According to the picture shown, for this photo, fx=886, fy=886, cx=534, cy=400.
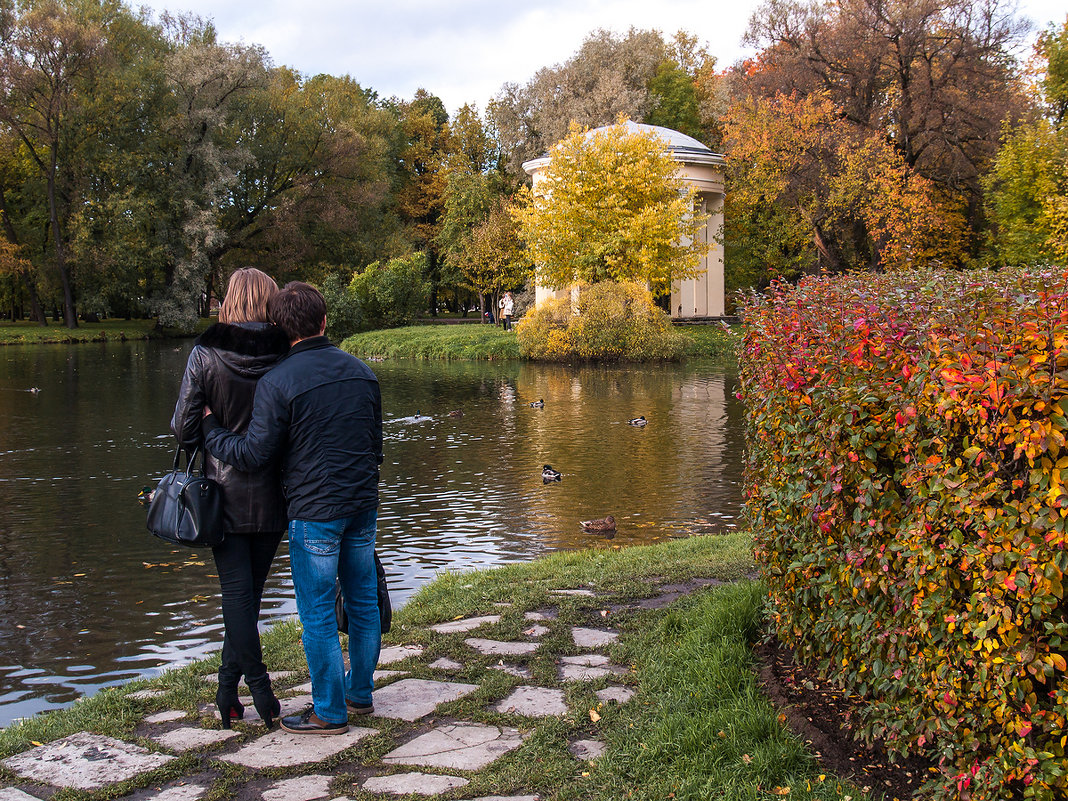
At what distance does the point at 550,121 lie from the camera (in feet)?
177

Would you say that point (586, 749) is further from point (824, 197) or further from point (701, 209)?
point (701, 209)

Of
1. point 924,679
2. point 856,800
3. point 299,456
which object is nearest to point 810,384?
point 924,679

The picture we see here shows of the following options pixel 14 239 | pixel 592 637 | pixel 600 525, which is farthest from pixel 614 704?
pixel 14 239

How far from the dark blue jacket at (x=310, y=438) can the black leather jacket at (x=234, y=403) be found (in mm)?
86

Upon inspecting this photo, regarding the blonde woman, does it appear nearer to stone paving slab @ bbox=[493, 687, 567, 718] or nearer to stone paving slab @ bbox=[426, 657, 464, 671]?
stone paving slab @ bbox=[426, 657, 464, 671]

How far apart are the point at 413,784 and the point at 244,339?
2260 mm

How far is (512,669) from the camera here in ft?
16.6

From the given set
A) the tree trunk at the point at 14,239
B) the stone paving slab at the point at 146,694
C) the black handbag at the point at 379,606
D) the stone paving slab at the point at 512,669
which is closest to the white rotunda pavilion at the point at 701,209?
the tree trunk at the point at 14,239

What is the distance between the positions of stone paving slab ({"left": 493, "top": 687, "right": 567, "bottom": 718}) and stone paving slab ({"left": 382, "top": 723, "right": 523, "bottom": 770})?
0.65 feet

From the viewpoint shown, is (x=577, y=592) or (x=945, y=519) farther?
(x=577, y=592)

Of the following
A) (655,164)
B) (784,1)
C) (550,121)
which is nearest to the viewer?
(655,164)

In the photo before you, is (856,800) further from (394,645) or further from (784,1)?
(784,1)

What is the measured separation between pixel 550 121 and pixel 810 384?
52.6m

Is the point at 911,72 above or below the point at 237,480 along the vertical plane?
above
